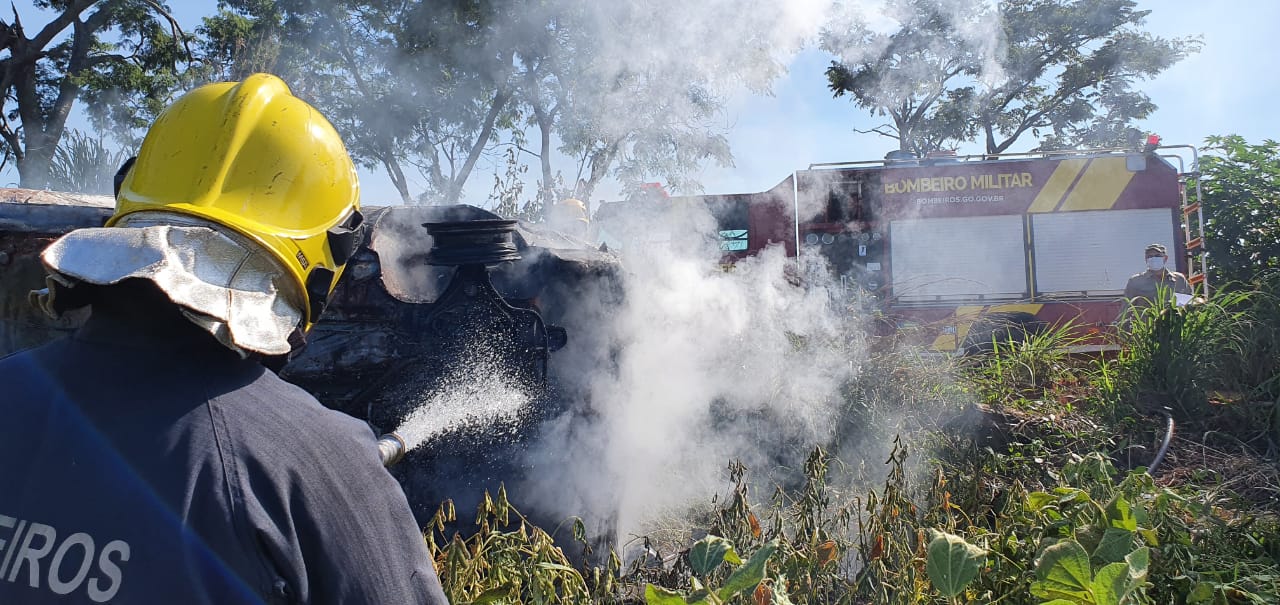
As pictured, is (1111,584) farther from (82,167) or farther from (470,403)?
(82,167)

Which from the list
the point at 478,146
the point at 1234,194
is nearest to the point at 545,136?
the point at 478,146

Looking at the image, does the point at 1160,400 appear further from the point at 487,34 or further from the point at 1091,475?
the point at 487,34

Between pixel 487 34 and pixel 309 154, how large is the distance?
11.4 m

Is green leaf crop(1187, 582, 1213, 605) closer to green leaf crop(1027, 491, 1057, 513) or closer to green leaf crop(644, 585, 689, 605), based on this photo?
green leaf crop(1027, 491, 1057, 513)

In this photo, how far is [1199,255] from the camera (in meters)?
9.44

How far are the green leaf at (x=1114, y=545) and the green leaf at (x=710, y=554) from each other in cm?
97

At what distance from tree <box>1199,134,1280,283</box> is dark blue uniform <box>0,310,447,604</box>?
34.7 feet

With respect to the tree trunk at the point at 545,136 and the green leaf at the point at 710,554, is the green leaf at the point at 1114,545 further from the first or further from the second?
the tree trunk at the point at 545,136

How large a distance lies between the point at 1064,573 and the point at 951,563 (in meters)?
0.28

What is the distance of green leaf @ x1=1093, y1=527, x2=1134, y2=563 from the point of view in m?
1.91

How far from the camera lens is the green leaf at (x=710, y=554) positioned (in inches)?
69.8

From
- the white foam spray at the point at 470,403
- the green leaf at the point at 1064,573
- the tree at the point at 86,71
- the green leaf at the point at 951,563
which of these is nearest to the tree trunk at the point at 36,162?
the tree at the point at 86,71

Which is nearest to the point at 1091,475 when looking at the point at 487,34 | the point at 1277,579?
the point at 1277,579

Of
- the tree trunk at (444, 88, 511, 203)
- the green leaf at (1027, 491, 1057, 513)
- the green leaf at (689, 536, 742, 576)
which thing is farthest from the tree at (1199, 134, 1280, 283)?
the tree trunk at (444, 88, 511, 203)
